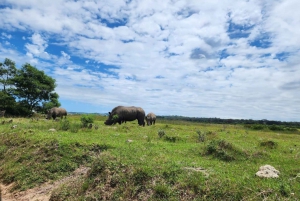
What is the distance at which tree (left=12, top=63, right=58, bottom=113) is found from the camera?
39469 mm

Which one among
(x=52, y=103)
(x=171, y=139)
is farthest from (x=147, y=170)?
(x=52, y=103)

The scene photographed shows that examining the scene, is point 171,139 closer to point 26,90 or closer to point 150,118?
point 150,118

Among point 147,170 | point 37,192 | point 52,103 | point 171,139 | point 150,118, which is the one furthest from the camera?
point 52,103

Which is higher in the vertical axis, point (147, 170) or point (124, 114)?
point (124, 114)

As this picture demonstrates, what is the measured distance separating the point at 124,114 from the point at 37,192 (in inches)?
751

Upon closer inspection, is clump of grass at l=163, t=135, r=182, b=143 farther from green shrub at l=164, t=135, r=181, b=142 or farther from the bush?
the bush

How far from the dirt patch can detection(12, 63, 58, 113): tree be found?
116 ft

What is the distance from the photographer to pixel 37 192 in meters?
7.63

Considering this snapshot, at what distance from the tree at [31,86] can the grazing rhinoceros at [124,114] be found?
2114cm

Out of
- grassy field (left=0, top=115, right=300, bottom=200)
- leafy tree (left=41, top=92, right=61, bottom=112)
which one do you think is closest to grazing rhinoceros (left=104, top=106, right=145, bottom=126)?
grassy field (left=0, top=115, right=300, bottom=200)

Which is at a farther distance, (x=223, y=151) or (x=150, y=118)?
(x=150, y=118)

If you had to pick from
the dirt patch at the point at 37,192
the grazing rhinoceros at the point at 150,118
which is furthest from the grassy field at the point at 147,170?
the grazing rhinoceros at the point at 150,118

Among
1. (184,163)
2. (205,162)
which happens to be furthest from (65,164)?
(205,162)

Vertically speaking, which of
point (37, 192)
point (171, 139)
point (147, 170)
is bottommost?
point (37, 192)
